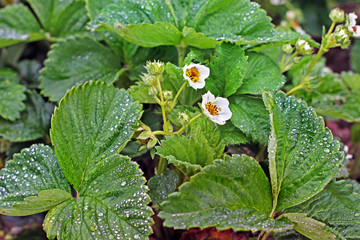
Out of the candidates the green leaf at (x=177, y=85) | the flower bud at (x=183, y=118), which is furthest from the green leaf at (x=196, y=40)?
the flower bud at (x=183, y=118)

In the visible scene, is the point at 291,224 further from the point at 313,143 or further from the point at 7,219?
the point at 7,219

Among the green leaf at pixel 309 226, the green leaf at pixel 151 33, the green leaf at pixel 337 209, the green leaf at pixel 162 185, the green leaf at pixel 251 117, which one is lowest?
the green leaf at pixel 337 209

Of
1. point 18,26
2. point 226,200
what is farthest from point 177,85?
point 18,26

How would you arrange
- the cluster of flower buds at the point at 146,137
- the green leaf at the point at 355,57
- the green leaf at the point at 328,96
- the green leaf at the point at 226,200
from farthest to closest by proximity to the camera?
1. the green leaf at the point at 355,57
2. the green leaf at the point at 328,96
3. the cluster of flower buds at the point at 146,137
4. the green leaf at the point at 226,200

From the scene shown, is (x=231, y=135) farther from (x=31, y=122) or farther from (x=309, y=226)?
(x=31, y=122)

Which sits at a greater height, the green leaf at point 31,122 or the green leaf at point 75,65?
the green leaf at point 75,65

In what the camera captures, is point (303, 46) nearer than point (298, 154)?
No

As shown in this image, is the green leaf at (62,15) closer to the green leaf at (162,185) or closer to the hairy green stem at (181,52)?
the hairy green stem at (181,52)
